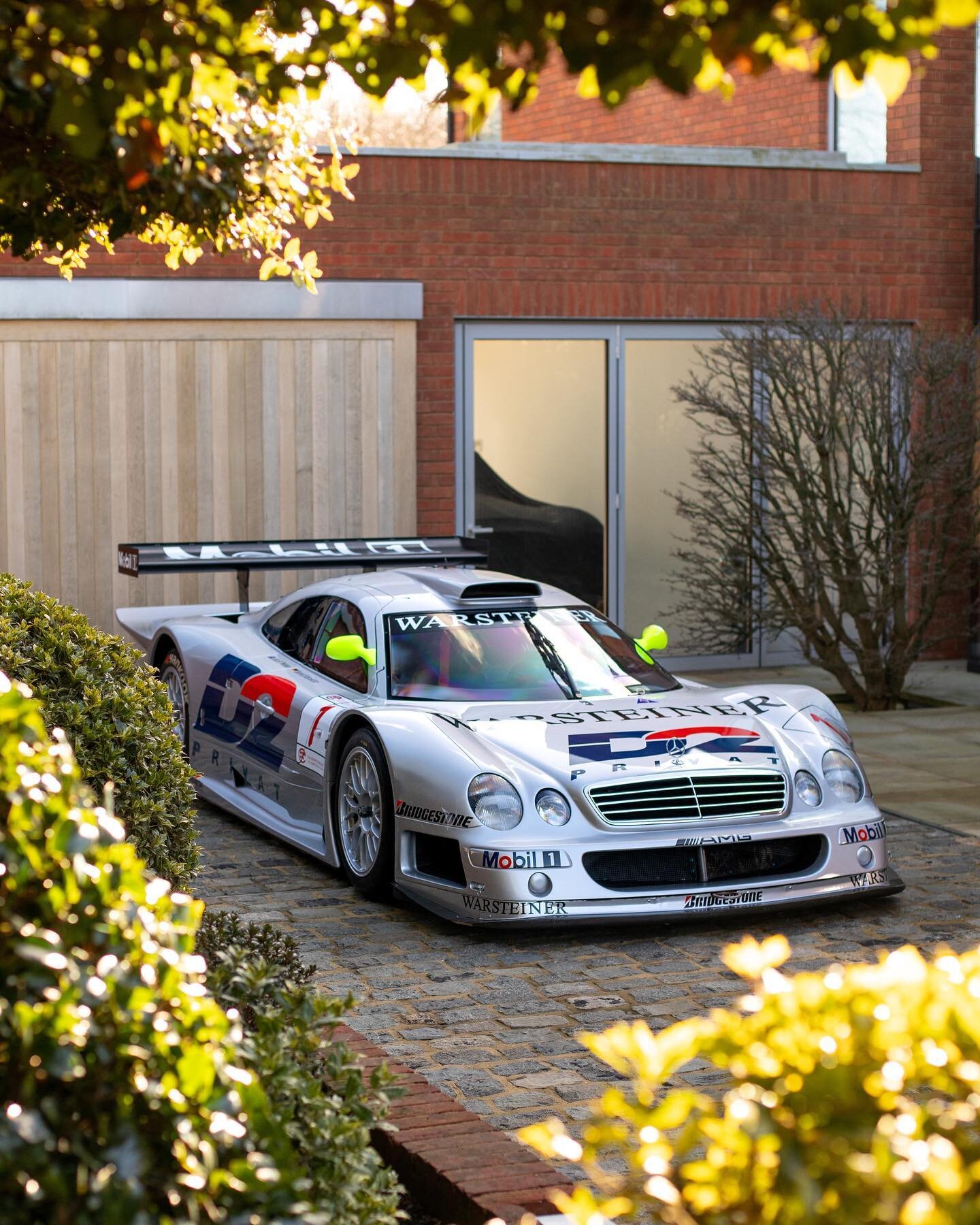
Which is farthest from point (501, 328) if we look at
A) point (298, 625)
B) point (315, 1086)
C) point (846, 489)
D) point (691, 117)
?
point (315, 1086)

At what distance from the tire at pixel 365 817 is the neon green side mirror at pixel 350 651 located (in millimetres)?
504

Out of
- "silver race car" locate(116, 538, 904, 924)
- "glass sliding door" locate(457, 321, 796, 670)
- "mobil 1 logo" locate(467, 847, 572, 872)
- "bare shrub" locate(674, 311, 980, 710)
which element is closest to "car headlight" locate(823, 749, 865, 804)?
"silver race car" locate(116, 538, 904, 924)

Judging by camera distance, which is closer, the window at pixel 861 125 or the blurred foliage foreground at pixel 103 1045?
the blurred foliage foreground at pixel 103 1045

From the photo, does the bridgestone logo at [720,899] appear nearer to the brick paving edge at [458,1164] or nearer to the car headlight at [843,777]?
the car headlight at [843,777]

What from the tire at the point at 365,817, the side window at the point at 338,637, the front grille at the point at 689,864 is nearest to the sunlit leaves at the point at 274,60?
the front grille at the point at 689,864

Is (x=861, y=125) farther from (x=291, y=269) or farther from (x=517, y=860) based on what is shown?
(x=291, y=269)

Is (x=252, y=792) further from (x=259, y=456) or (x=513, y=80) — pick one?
(x=513, y=80)

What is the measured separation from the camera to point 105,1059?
2438 mm

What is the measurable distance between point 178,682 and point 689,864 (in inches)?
158

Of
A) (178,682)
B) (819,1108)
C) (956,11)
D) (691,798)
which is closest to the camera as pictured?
(819,1108)

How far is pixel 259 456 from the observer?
44.7 ft

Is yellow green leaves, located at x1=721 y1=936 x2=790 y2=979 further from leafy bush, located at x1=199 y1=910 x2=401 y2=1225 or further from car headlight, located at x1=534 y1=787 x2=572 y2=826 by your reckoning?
car headlight, located at x1=534 y1=787 x2=572 y2=826

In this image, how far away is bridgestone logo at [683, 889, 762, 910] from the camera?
22.4ft

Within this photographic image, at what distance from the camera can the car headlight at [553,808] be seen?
6781 mm
